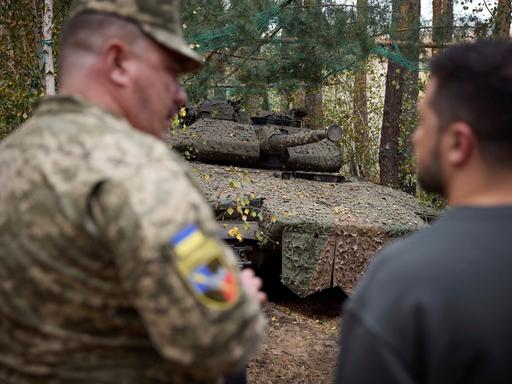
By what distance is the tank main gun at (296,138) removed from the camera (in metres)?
6.66

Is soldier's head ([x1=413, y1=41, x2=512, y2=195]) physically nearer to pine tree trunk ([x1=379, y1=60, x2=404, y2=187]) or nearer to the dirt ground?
the dirt ground

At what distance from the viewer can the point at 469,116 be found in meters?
1.40

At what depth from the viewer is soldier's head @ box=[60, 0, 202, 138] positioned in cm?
159

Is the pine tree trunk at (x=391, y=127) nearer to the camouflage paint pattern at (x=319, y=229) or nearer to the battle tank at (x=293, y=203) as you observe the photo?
the battle tank at (x=293, y=203)

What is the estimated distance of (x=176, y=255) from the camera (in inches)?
52.9

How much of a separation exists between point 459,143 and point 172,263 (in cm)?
64

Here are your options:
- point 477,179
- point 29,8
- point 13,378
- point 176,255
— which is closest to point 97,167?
point 176,255

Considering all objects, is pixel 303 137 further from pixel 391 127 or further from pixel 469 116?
pixel 391 127

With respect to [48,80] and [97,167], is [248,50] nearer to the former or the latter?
[48,80]

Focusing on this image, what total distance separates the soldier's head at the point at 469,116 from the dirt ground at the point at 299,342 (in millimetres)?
4222

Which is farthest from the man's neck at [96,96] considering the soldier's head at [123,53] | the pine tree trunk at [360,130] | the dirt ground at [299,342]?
the pine tree trunk at [360,130]

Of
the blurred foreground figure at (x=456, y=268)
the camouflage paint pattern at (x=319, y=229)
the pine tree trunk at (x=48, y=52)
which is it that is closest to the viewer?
the blurred foreground figure at (x=456, y=268)

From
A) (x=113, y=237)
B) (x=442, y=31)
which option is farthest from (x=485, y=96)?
(x=442, y=31)

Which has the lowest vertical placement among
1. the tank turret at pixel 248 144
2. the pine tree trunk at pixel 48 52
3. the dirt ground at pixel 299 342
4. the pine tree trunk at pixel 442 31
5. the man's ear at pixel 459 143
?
the dirt ground at pixel 299 342
